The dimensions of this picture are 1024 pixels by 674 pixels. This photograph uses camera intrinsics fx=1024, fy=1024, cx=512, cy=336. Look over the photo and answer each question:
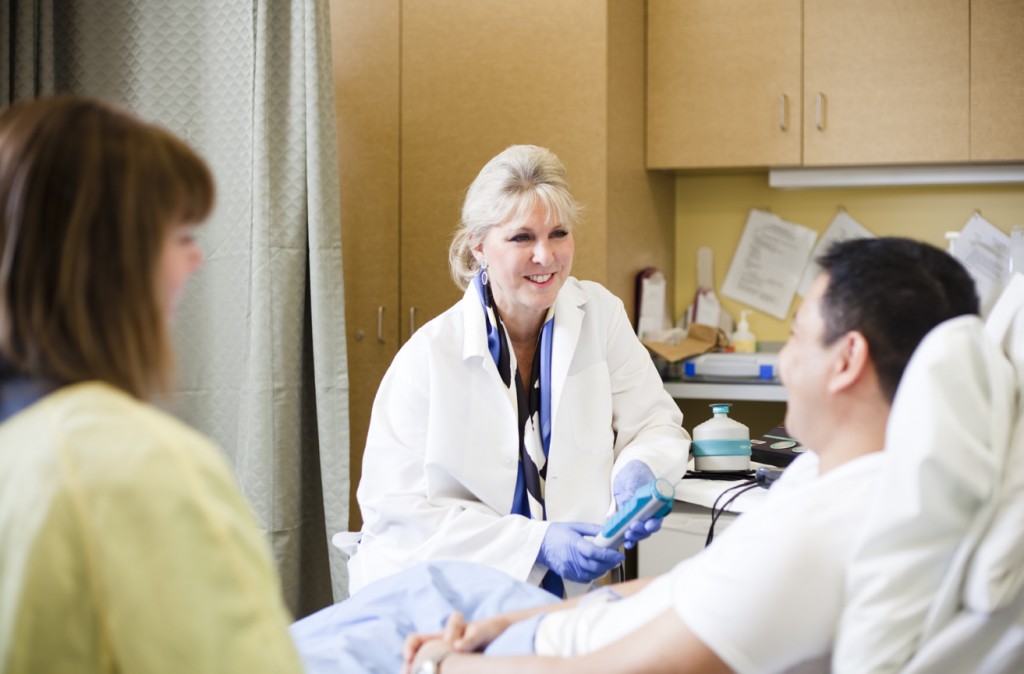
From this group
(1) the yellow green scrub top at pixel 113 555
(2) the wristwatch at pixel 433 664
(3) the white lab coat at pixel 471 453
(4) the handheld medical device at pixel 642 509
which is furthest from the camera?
(3) the white lab coat at pixel 471 453

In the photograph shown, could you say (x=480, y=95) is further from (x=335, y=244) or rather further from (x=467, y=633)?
(x=467, y=633)

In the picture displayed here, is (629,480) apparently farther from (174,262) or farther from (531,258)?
(174,262)

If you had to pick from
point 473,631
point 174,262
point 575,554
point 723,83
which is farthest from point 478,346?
point 723,83

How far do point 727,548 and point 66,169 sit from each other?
73cm

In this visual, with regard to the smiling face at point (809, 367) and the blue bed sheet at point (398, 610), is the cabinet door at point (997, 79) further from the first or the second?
the blue bed sheet at point (398, 610)

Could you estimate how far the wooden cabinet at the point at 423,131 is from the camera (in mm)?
3018

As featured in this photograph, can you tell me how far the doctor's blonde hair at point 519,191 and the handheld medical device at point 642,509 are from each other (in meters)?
0.69

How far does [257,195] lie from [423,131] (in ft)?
2.44

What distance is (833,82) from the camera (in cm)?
314

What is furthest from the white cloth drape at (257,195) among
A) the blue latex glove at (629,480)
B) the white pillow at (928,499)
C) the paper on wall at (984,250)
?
the paper on wall at (984,250)

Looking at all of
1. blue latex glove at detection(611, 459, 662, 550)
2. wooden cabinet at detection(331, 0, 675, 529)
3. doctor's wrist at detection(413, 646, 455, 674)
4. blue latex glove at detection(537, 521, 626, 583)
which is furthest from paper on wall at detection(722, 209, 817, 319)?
doctor's wrist at detection(413, 646, 455, 674)

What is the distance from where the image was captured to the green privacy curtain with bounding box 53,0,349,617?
2.52m

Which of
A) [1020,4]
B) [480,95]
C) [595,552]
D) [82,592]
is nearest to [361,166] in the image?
[480,95]

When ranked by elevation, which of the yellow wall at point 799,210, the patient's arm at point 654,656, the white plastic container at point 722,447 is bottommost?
the patient's arm at point 654,656
